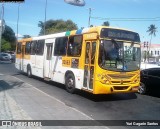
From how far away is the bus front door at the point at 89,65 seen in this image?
12172mm

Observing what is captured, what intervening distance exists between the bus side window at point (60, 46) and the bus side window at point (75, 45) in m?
0.56

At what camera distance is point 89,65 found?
486 inches

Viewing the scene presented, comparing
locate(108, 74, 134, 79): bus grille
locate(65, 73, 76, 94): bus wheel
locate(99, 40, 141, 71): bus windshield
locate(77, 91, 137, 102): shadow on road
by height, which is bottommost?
locate(77, 91, 137, 102): shadow on road

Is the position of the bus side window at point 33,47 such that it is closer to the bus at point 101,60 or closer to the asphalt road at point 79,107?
the bus at point 101,60

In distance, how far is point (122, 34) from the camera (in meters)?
12.6

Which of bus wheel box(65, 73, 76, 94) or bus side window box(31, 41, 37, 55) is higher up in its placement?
bus side window box(31, 41, 37, 55)

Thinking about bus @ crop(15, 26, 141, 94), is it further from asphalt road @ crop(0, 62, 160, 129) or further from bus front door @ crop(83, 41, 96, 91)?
asphalt road @ crop(0, 62, 160, 129)

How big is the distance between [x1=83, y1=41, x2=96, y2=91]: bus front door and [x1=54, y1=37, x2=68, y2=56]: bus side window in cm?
265

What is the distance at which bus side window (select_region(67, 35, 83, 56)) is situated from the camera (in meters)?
13.5

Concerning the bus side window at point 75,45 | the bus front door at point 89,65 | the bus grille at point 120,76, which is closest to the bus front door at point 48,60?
the bus side window at point 75,45

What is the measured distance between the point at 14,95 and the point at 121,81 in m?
4.83

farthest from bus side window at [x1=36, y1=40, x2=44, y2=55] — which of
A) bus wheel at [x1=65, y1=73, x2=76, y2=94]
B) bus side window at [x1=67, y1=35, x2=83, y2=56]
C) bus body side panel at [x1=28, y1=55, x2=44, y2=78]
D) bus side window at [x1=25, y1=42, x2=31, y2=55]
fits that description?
bus wheel at [x1=65, y1=73, x2=76, y2=94]

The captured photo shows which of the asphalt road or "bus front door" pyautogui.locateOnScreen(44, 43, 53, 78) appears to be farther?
"bus front door" pyautogui.locateOnScreen(44, 43, 53, 78)

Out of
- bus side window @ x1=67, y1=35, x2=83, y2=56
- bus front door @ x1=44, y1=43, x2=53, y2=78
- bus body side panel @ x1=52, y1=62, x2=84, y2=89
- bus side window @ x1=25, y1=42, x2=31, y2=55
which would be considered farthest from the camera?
bus side window @ x1=25, y1=42, x2=31, y2=55
